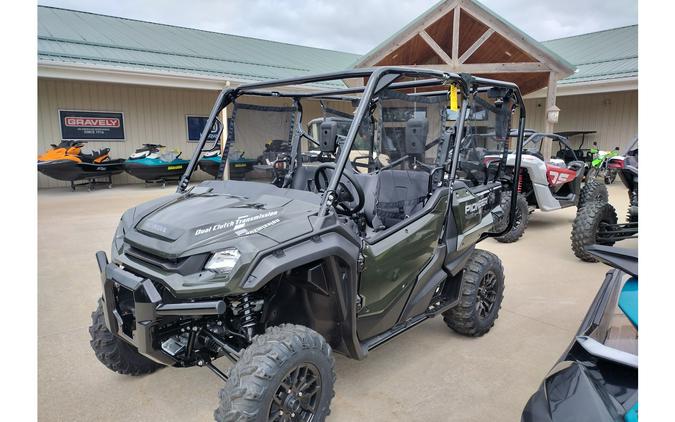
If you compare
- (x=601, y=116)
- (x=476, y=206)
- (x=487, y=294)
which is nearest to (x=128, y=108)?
(x=476, y=206)

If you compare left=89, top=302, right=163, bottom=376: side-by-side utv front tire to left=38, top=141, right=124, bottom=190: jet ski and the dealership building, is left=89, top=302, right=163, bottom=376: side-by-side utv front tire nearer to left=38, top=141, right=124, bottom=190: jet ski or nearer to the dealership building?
the dealership building

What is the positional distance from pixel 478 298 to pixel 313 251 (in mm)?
1962

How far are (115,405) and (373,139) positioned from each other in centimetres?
230

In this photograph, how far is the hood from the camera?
2160mm

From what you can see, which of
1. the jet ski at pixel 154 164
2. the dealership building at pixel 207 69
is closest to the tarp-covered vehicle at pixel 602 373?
the dealership building at pixel 207 69

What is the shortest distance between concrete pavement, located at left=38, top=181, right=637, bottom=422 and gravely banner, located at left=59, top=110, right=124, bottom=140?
8.76 meters

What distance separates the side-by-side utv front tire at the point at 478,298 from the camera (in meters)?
3.47

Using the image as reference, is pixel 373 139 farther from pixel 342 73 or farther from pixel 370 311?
pixel 370 311

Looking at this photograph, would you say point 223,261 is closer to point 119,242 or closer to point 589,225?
point 119,242

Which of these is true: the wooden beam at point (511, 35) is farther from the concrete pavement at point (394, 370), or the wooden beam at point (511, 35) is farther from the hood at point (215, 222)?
the hood at point (215, 222)

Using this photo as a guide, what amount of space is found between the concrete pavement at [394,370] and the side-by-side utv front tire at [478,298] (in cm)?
13

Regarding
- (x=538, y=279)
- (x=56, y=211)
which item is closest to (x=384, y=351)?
(x=538, y=279)

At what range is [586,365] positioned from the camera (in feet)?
5.03

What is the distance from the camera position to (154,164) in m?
12.3
